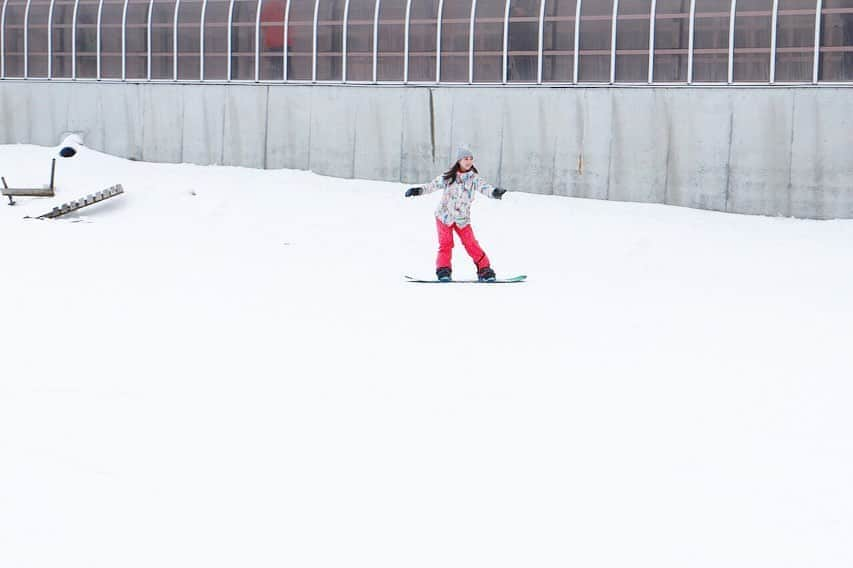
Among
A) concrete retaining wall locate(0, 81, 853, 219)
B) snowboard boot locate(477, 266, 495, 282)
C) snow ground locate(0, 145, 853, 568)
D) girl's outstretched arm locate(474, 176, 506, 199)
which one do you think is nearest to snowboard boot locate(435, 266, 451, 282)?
snowboard boot locate(477, 266, 495, 282)

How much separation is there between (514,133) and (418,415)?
15161mm

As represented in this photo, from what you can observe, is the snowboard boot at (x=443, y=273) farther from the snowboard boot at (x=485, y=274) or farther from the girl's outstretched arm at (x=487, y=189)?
the girl's outstretched arm at (x=487, y=189)

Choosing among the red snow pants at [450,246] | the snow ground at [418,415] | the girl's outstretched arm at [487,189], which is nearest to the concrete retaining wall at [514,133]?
the snow ground at [418,415]

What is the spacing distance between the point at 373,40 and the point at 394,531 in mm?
18903

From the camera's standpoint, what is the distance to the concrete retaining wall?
63.2 feet

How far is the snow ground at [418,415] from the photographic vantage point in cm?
497

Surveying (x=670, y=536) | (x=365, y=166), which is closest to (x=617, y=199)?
(x=365, y=166)

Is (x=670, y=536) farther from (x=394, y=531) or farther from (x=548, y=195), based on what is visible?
(x=548, y=195)

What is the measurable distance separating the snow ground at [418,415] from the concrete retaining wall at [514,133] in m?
4.22

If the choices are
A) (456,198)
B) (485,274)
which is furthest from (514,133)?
(485,274)

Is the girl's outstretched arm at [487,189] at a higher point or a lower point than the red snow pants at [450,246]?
higher

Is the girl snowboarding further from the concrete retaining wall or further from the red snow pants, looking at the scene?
the concrete retaining wall

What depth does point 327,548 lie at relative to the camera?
482 centimetres

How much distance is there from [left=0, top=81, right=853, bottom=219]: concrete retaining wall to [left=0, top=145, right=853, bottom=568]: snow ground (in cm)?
422
